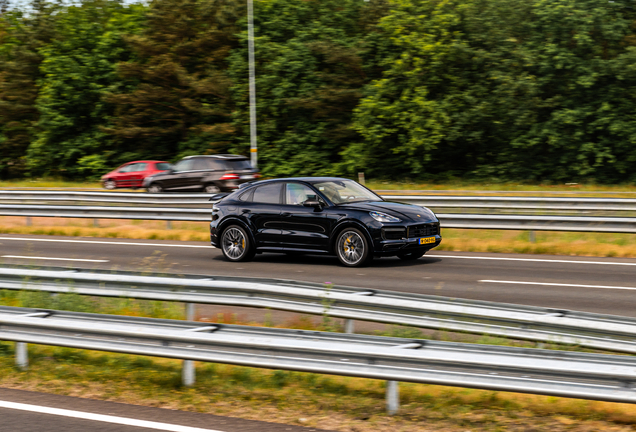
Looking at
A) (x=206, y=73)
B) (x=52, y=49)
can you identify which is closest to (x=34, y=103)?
(x=52, y=49)

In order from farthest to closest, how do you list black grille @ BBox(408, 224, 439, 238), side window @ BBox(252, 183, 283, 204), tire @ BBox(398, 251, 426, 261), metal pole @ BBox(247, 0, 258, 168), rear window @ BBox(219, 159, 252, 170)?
metal pole @ BBox(247, 0, 258, 168) < rear window @ BBox(219, 159, 252, 170) < tire @ BBox(398, 251, 426, 261) < side window @ BBox(252, 183, 283, 204) < black grille @ BBox(408, 224, 439, 238)

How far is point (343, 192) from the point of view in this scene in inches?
523

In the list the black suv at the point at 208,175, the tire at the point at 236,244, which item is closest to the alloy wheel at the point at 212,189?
the black suv at the point at 208,175

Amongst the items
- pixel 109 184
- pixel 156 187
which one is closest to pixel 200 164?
pixel 156 187

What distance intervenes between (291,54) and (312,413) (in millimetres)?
35488

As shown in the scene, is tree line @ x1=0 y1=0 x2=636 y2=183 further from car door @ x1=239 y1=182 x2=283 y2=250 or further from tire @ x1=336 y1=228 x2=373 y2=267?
tire @ x1=336 y1=228 x2=373 y2=267

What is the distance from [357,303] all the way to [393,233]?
5776 mm

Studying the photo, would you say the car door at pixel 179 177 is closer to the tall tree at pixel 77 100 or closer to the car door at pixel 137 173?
the car door at pixel 137 173

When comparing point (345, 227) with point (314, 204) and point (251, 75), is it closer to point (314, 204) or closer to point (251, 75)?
point (314, 204)

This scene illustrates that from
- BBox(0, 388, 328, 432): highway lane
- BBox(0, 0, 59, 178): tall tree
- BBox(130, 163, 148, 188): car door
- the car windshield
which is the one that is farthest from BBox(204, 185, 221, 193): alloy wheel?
BBox(0, 0, 59, 178): tall tree

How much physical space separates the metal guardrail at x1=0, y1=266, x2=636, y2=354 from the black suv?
18745mm

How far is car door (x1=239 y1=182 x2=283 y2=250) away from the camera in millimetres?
13359

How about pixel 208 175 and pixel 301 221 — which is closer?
pixel 301 221

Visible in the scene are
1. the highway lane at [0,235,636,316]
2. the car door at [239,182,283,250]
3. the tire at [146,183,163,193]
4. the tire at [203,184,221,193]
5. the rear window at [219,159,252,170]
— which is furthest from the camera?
the tire at [146,183,163,193]
